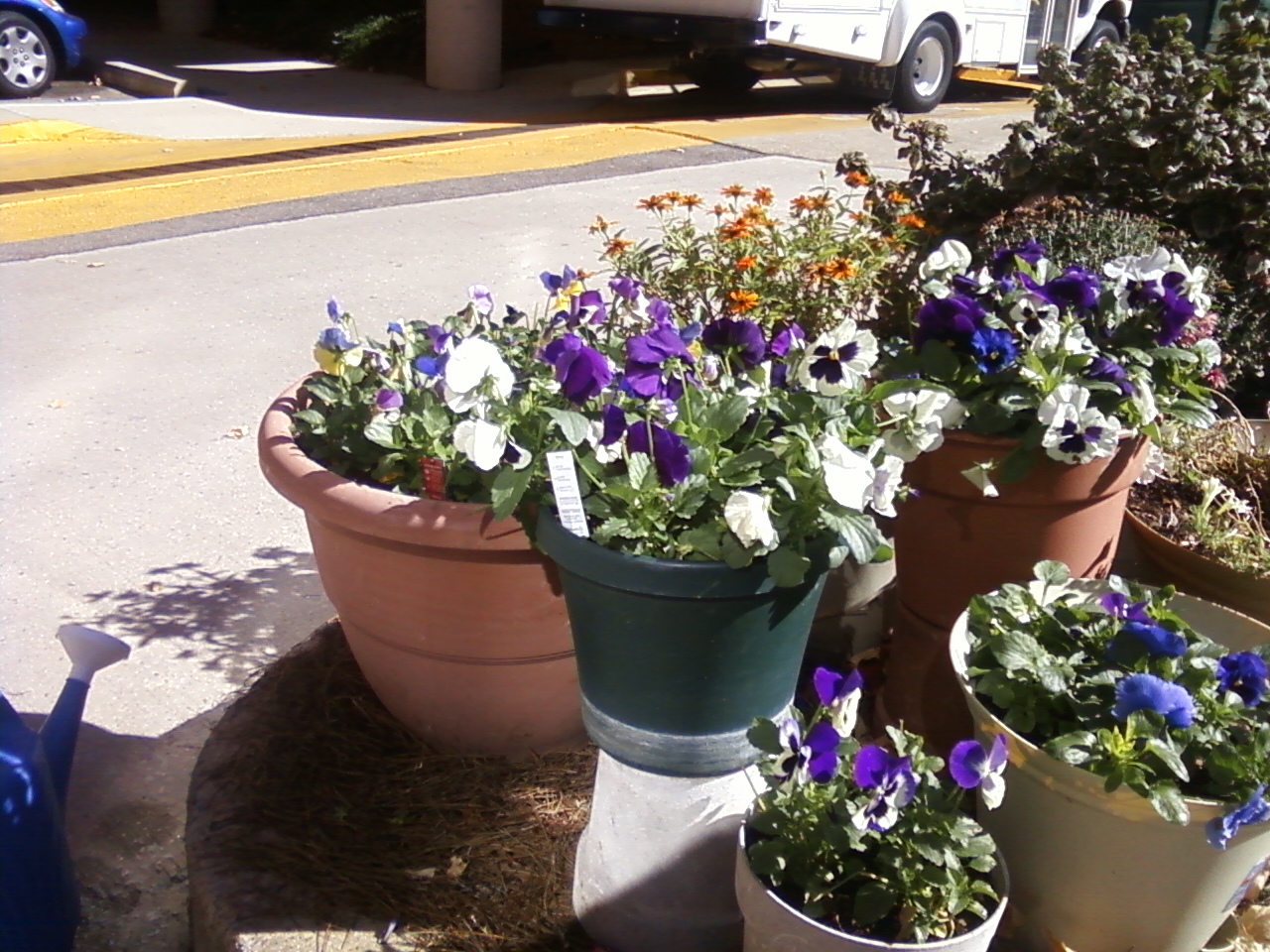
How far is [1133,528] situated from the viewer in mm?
2553

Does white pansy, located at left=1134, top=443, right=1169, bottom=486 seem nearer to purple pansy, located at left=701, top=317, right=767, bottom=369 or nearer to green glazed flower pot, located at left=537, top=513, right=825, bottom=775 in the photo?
purple pansy, located at left=701, top=317, right=767, bottom=369

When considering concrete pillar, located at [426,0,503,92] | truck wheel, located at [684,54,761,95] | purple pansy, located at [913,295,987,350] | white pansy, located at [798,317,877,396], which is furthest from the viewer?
truck wheel, located at [684,54,761,95]

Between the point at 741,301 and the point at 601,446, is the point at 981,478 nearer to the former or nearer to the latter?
the point at 601,446

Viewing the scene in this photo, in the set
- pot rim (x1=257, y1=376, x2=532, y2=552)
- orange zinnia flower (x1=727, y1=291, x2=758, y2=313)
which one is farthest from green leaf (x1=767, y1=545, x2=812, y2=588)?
orange zinnia flower (x1=727, y1=291, x2=758, y2=313)

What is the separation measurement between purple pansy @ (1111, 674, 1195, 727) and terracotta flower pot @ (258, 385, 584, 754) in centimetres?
87

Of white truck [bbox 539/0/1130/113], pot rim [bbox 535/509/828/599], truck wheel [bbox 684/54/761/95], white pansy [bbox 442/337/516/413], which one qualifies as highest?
white truck [bbox 539/0/1130/113]

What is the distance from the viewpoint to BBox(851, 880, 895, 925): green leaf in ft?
5.06

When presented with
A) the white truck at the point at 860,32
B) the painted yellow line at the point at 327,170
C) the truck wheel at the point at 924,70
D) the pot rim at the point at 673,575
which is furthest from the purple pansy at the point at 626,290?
the truck wheel at the point at 924,70

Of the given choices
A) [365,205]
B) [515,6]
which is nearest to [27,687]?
[365,205]

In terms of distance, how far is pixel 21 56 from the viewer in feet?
35.8

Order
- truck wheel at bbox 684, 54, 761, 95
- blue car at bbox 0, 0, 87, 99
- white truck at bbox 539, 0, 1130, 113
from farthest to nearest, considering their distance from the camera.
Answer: truck wheel at bbox 684, 54, 761, 95
blue car at bbox 0, 0, 87, 99
white truck at bbox 539, 0, 1130, 113

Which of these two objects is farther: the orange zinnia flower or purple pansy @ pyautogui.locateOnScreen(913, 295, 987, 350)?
the orange zinnia flower

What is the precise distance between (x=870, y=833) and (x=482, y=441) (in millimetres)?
704

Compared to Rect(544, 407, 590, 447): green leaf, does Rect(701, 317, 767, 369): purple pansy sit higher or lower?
higher
